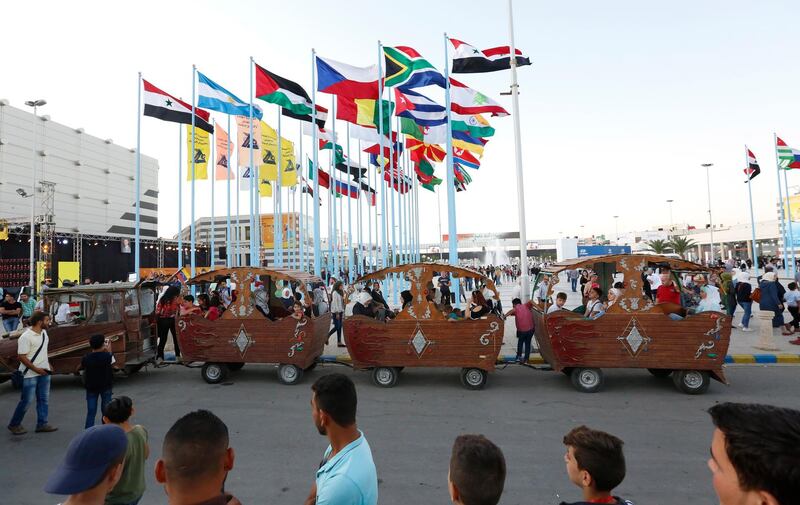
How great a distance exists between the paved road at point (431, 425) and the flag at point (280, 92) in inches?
409

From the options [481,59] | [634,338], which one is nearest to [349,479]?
[634,338]

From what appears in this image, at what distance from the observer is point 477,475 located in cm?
182

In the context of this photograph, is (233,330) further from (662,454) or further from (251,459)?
(662,454)

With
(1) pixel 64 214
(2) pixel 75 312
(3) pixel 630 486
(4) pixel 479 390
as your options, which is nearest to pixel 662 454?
(3) pixel 630 486

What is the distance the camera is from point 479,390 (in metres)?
7.56

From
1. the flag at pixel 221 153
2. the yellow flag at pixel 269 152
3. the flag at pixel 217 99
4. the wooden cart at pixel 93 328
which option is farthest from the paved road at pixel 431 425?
the flag at pixel 221 153

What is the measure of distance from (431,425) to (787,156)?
29.4m

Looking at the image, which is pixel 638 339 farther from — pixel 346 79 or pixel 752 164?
pixel 752 164

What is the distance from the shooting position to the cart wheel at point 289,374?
26.9 ft

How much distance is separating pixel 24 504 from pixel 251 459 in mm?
2085

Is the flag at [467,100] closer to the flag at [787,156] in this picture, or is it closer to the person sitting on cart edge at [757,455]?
the person sitting on cart edge at [757,455]

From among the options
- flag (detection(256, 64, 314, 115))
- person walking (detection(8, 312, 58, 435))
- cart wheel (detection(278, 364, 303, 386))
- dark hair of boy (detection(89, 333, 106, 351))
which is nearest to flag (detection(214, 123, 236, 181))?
flag (detection(256, 64, 314, 115))

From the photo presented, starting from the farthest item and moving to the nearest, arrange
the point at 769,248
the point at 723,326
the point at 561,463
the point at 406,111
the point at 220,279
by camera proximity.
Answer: the point at 769,248 → the point at 406,111 → the point at 220,279 → the point at 723,326 → the point at 561,463

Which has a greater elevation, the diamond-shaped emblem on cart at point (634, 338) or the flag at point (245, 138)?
the flag at point (245, 138)
